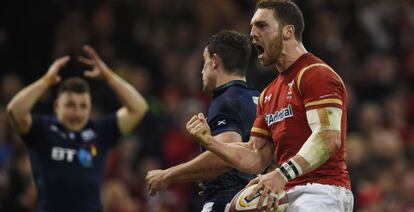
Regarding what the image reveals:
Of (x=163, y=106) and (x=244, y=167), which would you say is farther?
(x=163, y=106)

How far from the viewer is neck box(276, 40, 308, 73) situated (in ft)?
19.8

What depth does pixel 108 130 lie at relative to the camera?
29.7 ft

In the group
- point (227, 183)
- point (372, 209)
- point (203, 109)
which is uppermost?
point (227, 183)

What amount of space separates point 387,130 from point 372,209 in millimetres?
1886

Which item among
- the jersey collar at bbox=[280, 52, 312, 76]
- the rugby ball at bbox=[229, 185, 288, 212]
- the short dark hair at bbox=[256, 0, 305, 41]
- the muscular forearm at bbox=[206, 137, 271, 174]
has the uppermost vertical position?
the short dark hair at bbox=[256, 0, 305, 41]

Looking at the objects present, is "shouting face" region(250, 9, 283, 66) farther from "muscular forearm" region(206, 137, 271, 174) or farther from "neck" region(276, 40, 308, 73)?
"muscular forearm" region(206, 137, 271, 174)

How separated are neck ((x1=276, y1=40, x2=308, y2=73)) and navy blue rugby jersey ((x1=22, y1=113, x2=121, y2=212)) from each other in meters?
3.08

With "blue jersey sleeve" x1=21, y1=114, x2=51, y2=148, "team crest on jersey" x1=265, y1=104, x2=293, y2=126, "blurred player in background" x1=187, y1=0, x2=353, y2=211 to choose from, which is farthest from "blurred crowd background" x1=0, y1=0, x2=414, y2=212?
"team crest on jersey" x1=265, y1=104, x2=293, y2=126

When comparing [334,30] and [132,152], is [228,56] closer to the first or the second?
[132,152]

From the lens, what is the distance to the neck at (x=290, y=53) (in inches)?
237

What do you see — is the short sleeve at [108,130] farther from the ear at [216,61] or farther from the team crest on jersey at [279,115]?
the team crest on jersey at [279,115]

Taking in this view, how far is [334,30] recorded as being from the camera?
14352 mm

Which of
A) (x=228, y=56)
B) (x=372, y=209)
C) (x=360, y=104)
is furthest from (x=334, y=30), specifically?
(x=228, y=56)

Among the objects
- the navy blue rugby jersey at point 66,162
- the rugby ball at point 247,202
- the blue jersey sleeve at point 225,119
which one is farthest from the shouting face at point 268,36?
the navy blue rugby jersey at point 66,162
